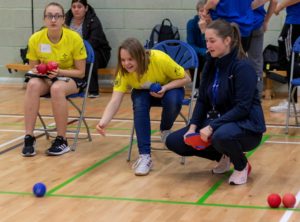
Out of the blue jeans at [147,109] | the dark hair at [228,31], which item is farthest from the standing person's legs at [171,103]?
the dark hair at [228,31]

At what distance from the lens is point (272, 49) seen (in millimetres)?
8016

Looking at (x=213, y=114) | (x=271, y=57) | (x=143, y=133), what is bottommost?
(x=143, y=133)

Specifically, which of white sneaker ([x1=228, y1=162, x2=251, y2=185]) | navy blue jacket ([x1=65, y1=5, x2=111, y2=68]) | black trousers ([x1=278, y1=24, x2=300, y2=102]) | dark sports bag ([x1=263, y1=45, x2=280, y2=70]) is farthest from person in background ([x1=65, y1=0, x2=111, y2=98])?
white sneaker ([x1=228, y1=162, x2=251, y2=185])

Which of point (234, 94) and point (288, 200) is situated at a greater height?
point (234, 94)

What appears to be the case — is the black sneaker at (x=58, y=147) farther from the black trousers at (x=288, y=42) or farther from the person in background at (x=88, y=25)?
the person in background at (x=88, y=25)

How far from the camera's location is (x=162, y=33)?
8.47 m

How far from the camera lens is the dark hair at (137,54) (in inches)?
180

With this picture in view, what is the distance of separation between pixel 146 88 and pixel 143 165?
1.78ft

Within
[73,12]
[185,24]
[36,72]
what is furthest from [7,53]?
[36,72]

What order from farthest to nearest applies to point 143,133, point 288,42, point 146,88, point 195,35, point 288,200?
point 195,35 < point 288,42 < point 146,88 < point 143,133 < point 288,200

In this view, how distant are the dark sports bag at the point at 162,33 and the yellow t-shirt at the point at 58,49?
3.03 meters

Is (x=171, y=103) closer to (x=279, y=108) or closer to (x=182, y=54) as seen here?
(x=182, y=54)

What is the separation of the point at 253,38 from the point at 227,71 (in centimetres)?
148

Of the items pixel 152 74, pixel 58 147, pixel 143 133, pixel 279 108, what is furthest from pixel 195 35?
pixel 143 133
